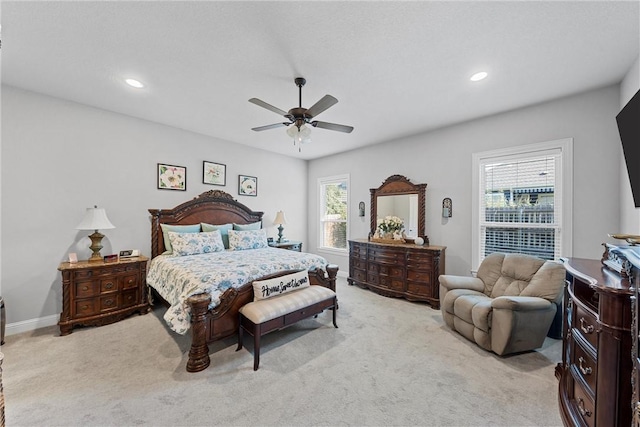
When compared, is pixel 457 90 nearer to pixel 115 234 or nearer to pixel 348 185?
pixel 348 185

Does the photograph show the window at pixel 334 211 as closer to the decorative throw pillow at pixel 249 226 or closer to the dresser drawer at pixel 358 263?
the dresser drawer at pixel 358 263

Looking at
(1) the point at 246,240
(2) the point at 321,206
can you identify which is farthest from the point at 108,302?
(2) the point at 321,206

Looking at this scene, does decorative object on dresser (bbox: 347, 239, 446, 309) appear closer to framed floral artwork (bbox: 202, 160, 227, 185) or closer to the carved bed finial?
the carved bed finial

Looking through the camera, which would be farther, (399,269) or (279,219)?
(279,219)

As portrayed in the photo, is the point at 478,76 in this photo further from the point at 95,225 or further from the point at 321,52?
the point at 95,225

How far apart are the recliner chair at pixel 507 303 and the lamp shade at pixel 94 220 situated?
14.6 feet

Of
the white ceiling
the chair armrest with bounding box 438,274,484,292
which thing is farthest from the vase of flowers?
the white ceiling

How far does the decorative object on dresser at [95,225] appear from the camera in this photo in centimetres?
315

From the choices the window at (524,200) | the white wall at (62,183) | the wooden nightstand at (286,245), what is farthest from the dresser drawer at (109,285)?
the window at (524,200)

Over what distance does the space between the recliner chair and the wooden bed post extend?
273 centimetres

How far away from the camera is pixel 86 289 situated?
10.00 feet

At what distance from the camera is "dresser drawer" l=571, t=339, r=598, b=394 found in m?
1.40

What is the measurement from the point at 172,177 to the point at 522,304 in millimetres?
5050

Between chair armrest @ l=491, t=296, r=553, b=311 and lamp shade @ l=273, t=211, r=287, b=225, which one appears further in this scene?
lamp shade @ l=273, t=211, r=287, b=225
